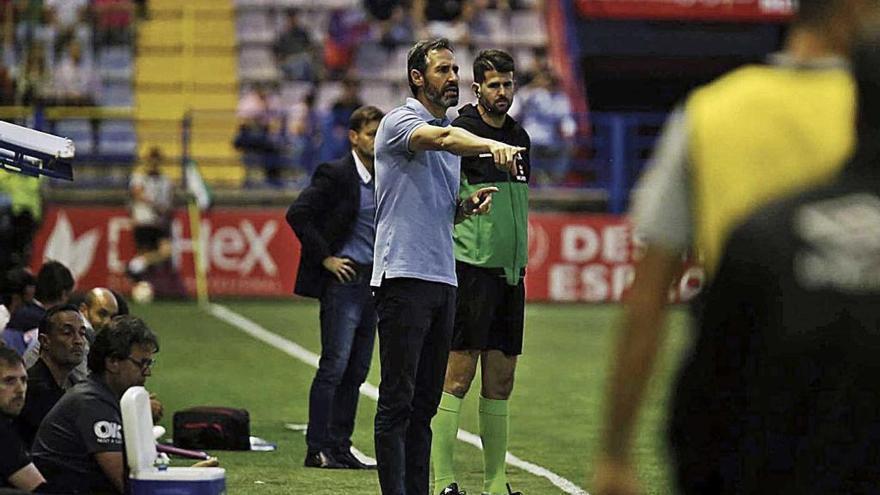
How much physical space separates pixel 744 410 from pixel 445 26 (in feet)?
79.6

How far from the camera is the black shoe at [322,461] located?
A: 1016cm

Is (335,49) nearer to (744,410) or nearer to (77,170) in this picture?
(77,170)

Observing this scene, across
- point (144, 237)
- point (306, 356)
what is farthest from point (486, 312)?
point (144, 237)

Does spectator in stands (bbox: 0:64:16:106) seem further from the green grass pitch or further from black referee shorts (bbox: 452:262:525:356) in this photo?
black referee shorts (bbox: 452:262:525:356)

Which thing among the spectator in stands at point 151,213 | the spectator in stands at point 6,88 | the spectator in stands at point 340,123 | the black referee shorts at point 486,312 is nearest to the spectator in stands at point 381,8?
the spectator in stands at point 340,123

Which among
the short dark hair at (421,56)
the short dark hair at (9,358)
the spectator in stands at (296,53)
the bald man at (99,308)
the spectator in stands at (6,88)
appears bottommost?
the bald man at (99,308)

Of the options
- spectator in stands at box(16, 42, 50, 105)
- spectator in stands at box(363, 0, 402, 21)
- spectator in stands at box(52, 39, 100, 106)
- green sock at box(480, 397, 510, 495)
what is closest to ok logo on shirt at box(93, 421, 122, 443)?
green sock at box(480, 397, 510, 495)

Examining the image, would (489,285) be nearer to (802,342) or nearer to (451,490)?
(451,490)

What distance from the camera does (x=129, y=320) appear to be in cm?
712

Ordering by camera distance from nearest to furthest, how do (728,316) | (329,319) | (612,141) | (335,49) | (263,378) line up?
(728,316)
(329,319)
(263,378)
(612,141)
(335,49)

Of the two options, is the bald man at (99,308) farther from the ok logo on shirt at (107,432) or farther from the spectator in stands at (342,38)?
the spectator in stands at (342,38)

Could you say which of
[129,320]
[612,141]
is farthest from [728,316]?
[612,141]

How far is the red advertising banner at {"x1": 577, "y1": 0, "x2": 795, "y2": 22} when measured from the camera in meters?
27.8

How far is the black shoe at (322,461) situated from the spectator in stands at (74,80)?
16468mm
